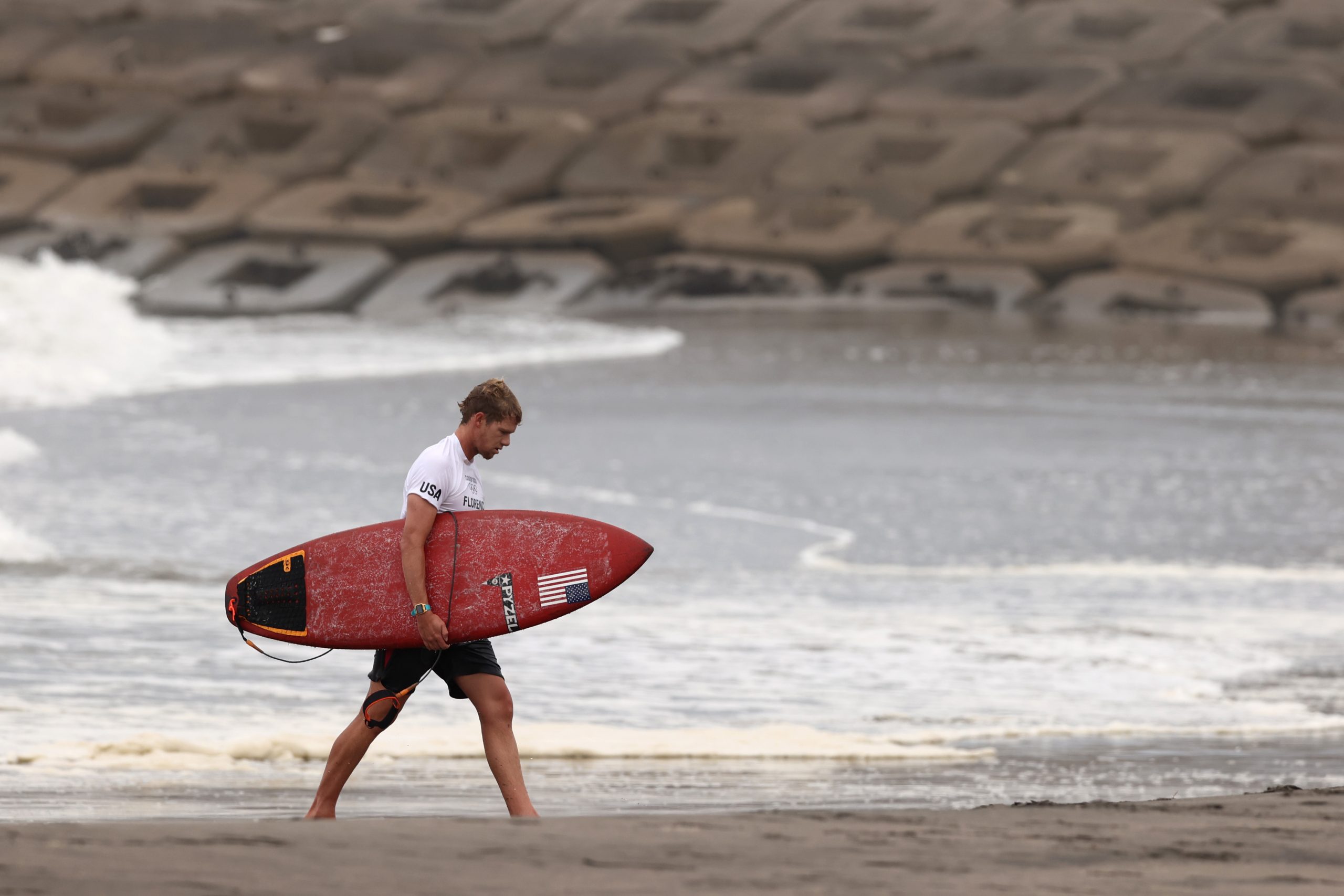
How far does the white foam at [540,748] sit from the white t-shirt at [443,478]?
4.61 feet

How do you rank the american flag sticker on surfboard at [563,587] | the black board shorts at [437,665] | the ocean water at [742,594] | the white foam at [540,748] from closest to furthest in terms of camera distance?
the black board shorts at [437,665] → the american flag sticker on surfboard at [563,587] → the white foam at [540,748] → the ocean water at [742,594]

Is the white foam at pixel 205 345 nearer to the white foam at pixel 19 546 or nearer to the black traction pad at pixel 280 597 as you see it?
the white foam at pixel 19 546

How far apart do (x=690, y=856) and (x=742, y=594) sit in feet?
15.6

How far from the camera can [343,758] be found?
180 inches

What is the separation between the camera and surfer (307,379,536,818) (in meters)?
4.53

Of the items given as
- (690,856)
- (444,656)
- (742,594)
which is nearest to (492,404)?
(444,656)

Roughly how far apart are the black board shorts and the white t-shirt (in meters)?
0.36

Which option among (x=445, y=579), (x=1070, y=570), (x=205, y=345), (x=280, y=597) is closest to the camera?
(x=445, y=579)

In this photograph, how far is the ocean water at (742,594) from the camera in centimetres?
568

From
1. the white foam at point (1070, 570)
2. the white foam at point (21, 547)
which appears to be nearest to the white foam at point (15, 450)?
the white foam at point (21, 547)

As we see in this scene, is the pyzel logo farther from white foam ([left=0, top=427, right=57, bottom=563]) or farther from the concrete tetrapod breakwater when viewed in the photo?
the concrete tetrapod breakwater

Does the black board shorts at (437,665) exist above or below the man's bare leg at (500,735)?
above

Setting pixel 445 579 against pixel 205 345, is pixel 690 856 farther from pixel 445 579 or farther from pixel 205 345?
pixel 205 345

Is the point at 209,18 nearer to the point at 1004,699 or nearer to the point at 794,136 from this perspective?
the point at 794,136
